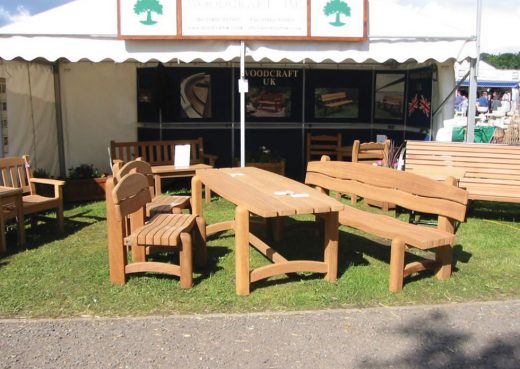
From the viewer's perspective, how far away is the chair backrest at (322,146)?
10.6 metres

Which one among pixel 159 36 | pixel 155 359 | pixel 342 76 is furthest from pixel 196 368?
pixel 342 76

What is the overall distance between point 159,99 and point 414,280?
6.79 m

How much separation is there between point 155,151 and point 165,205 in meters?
4.33

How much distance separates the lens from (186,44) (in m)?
7.55

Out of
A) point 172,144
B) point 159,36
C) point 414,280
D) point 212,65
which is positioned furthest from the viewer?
point 212,65

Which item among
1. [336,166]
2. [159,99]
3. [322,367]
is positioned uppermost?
[159,99]

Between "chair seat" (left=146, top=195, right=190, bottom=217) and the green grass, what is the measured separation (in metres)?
0.55

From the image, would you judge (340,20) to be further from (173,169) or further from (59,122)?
(59,122)

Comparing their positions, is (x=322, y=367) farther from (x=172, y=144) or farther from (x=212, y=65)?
(x=212, y=65)

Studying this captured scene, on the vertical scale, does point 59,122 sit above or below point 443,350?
above

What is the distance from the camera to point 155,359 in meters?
3.59

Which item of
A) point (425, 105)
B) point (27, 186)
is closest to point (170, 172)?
point (27, 186)

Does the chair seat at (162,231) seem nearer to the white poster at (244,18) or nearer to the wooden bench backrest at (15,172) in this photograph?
the wooden bench backrest at (15,172)

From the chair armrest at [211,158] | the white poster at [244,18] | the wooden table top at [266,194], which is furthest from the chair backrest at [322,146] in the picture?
the wooden table top at [266,194]
